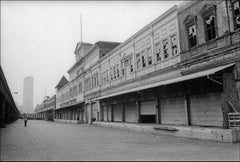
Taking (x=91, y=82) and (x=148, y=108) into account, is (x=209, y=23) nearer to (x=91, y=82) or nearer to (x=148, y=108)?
(x=148, y=108)

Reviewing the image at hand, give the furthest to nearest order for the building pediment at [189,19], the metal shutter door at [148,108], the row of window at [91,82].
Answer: the row of window at [91,82] < the metal shutter door at [148,108] < the building pediment at [189,19]

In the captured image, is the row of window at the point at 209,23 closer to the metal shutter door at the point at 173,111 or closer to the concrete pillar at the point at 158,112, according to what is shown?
the metal shutter door at the point at 173,111

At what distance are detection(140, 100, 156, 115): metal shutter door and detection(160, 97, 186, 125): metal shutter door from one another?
133 centimetres

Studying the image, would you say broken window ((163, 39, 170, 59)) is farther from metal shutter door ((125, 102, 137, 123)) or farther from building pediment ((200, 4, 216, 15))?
metal shutter door ((125, 102, 137, 123))

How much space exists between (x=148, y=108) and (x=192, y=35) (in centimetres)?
828

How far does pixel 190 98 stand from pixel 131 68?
10.9m

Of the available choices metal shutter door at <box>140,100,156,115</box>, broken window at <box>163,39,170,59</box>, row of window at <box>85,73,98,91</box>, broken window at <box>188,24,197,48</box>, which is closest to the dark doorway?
metal shutter door at <box>140,100,156,115</box>

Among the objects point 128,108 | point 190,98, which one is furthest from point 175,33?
point 128,108

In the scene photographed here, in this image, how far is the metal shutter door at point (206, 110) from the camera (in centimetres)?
1533

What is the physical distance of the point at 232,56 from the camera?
14250 millimetres

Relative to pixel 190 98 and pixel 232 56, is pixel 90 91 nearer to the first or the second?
pixel 190 98

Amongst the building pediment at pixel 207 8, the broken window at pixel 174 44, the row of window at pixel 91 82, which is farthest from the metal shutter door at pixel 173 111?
the row of window at pixel 91 82

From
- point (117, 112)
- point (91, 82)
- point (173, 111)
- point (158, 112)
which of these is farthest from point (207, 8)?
point (91, 82)

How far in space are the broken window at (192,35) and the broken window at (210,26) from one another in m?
1.11
